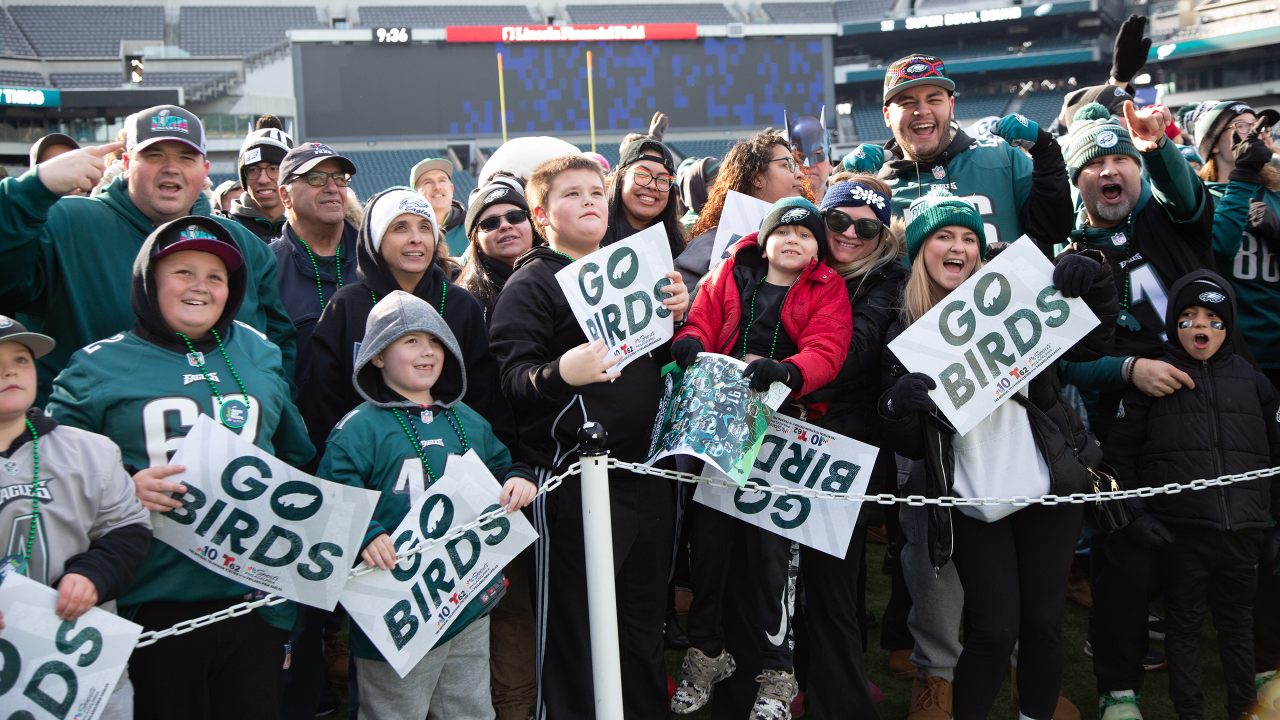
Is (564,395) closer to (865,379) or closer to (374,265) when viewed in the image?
(374,265)

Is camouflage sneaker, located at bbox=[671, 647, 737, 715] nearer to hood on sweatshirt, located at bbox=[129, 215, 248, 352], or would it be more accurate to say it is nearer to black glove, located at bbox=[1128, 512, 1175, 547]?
black glove, located at bbox=[1128, 512, 1175, 547]

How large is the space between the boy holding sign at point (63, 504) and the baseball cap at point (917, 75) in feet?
→ 10.1

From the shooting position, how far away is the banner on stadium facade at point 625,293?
8.81 feet

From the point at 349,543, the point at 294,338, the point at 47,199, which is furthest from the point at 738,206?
the point at 47,199

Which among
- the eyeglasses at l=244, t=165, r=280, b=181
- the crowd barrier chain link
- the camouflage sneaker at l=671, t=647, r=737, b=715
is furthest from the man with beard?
the eyeglasses at l=244, t=165, r=280, b=181

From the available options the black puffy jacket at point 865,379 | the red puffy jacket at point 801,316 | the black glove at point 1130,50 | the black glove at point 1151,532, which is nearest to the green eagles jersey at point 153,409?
the red puffy jacket at point 801,316

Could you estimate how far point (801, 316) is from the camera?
285 centimetres

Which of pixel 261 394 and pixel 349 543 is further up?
pixel 261 394

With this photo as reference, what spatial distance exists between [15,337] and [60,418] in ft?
0.85

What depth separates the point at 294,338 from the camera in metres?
3.11

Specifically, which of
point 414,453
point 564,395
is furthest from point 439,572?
point 564,395

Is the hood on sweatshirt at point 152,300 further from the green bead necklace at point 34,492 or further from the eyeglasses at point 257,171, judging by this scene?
the eyeglasses at point 257,171

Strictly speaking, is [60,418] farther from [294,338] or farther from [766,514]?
[766,514]

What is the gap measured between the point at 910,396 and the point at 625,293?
93 centimetres
